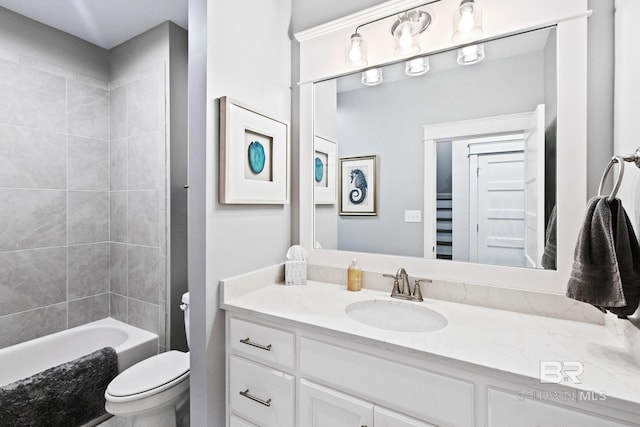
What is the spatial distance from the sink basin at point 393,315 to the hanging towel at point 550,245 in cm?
49

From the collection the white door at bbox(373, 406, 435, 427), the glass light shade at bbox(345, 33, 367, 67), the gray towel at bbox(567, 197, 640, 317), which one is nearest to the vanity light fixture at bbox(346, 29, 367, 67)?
the glass light shade at bbox(345, 33, 367, 67)

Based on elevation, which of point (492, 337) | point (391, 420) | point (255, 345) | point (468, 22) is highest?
point (468, 22)

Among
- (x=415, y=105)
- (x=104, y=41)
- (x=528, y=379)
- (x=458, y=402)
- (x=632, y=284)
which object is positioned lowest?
(x=458, y=402)

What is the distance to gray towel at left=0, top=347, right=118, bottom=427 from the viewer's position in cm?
149

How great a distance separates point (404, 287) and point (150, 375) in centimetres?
142

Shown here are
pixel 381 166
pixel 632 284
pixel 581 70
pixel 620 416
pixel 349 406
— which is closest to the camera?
pixel 620 416

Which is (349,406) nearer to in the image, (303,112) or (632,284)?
(632,284)

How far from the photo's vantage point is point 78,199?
7.40 ft

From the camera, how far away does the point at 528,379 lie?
0.74 m

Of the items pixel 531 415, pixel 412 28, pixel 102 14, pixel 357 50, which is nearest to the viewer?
pixel 531 415

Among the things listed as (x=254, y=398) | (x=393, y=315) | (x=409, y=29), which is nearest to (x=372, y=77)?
(x=409, y=29)

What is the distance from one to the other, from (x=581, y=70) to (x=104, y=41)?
10.0 ft

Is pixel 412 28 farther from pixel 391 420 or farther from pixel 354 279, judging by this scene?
pixel 391 420

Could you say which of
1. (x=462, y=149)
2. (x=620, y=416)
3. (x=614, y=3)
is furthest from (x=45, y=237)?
(x=614, y=3)
